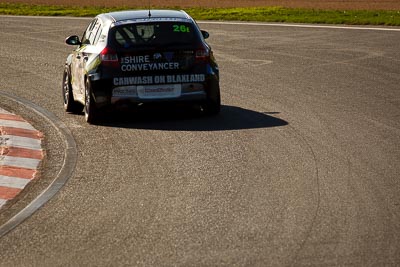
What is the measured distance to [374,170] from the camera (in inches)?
462

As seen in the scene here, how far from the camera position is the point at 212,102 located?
52.4 feet

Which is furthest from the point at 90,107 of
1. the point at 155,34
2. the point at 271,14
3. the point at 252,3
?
the point at 252,3

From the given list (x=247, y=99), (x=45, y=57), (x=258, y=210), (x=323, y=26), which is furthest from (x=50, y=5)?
(x=258, y=210)

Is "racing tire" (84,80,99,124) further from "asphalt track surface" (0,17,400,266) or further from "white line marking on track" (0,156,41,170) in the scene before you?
"white line marking on track" (0,156,41,170)

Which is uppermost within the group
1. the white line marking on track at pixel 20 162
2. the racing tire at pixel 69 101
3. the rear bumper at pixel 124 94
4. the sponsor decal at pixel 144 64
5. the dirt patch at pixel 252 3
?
the sponsor decal at pixel 144 64

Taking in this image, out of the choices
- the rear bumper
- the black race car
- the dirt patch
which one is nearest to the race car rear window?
the black race car

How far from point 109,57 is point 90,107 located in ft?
2.29

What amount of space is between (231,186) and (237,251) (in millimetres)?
2579

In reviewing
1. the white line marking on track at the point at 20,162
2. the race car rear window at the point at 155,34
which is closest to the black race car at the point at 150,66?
the race car rear window at the point at 155,34

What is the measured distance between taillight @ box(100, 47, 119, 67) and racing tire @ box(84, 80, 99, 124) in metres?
0.38

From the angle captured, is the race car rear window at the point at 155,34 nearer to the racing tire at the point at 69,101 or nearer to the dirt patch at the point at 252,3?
the racing tire at the point at 69,101

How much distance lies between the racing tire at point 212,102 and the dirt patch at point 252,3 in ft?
70.5

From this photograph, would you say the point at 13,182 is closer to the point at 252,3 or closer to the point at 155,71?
the point at 155,71

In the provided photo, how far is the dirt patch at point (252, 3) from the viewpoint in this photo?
124 ft
